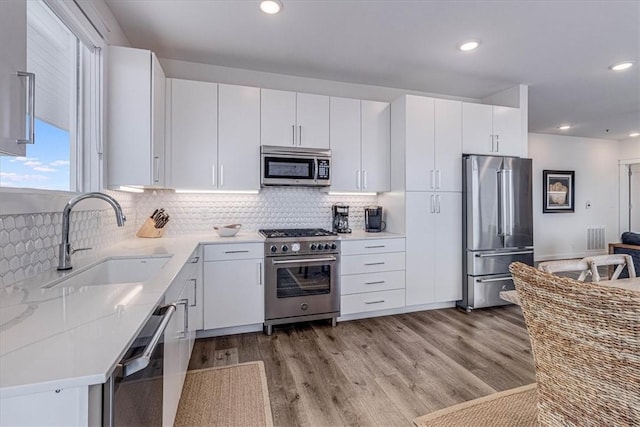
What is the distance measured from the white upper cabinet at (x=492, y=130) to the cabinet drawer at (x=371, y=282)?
170cm

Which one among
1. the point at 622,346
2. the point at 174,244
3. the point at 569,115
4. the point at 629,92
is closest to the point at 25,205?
the point at 174,244

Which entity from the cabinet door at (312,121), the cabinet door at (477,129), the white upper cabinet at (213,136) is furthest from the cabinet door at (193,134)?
the cabinet door at (477,129)

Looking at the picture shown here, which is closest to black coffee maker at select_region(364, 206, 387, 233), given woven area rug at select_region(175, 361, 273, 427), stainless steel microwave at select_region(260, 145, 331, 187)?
stainless steel microwave at select_region(260, 145, 331, 187)

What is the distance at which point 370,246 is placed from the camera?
319 centimetres

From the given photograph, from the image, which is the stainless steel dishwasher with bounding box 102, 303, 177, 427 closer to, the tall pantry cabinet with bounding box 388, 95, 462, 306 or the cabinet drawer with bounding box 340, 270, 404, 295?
the cabinet drawer with bounding box 340, 270, 404, 295

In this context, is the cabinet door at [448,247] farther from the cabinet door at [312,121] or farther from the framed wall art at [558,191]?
the framed wall art at [558,191]

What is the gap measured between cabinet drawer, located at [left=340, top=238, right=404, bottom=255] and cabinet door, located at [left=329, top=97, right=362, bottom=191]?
64cm

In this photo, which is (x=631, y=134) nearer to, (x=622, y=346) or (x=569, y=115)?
(x=569, y=115)

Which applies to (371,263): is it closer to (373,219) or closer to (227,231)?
(373,219)

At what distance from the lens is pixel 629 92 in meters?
3.99

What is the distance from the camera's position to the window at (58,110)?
4.90 ft

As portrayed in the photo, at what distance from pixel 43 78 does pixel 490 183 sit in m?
3.92

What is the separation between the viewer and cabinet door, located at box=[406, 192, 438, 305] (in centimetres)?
334

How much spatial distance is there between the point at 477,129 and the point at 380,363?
2856 mm
